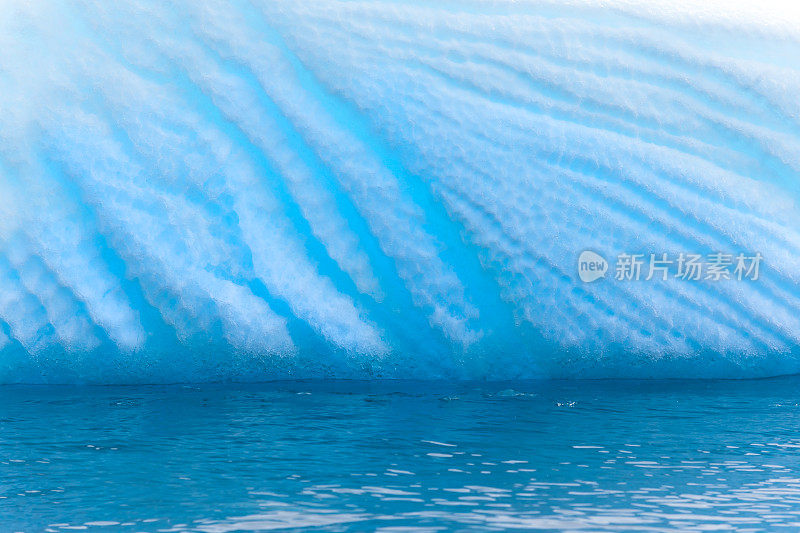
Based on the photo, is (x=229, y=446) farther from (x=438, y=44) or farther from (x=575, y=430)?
(x=438, y=44)

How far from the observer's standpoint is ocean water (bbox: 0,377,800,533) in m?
2.43

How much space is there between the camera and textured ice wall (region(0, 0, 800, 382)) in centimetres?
439

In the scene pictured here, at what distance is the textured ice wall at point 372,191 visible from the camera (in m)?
4.39

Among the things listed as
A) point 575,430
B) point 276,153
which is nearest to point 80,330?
point 276,153

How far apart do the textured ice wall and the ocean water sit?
253mm

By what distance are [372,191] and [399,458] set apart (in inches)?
65.9

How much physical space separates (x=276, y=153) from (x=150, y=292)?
2.63 feet

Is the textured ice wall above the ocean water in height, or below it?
above

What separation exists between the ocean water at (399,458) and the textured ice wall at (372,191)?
0.83 feet

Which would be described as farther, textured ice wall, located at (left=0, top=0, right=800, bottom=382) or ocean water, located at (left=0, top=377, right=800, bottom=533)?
textured ice wall, located at (left=0, top=0, right=800, bottom=382)

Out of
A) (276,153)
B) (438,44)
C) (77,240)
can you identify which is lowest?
(77,240)

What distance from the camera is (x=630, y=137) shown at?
178 inches

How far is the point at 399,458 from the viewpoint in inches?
118

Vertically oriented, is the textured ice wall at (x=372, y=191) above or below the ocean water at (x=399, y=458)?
above
